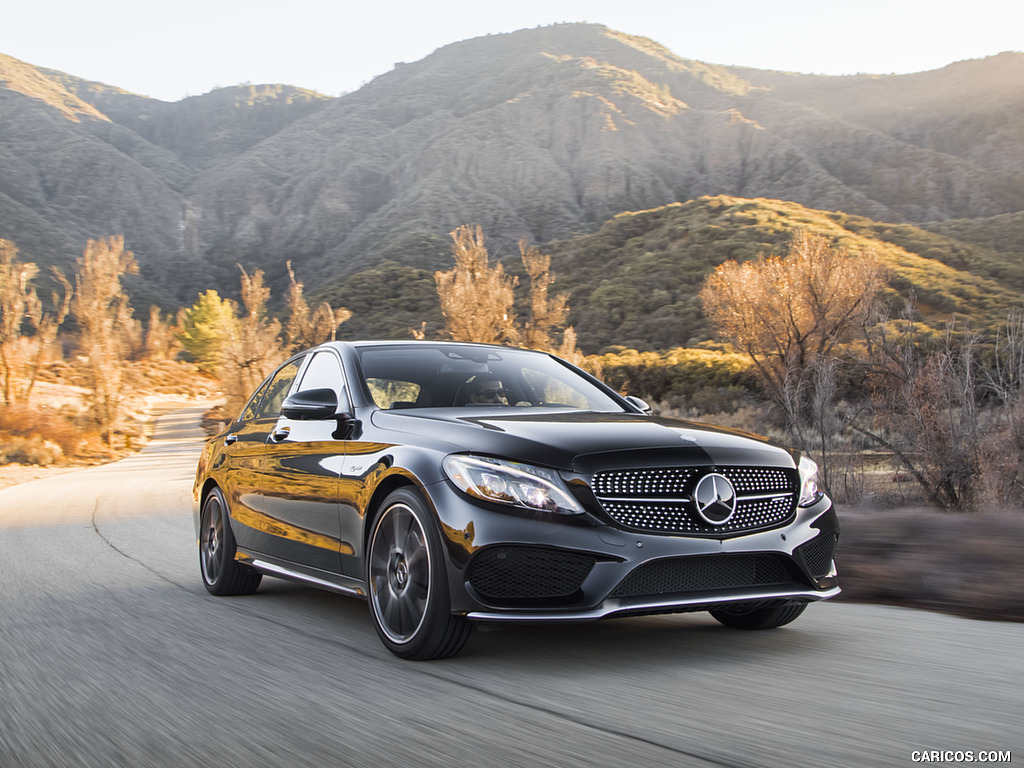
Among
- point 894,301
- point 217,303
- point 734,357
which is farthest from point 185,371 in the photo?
point 894,301

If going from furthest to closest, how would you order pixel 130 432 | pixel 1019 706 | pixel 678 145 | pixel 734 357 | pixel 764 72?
pixel 764 72, pixel 678 145, pixel 734 357, pixel 130 432, pixel 1019 706

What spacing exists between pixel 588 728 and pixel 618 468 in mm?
1146

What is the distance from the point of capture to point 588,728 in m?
3.56

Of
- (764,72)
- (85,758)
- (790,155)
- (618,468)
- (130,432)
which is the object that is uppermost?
(764,72)

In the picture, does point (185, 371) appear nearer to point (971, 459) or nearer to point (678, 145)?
point (971, 459)

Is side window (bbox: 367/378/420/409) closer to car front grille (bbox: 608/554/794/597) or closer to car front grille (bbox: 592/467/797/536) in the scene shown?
car front grille (bbox: 592/467/797/536)

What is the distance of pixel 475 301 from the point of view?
27812 millimetres

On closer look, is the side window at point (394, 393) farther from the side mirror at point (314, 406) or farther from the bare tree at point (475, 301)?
the bare tree at point (475, 301)

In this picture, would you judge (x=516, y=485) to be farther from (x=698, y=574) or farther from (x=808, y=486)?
(x=808, y=486)

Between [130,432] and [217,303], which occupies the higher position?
[217,303]

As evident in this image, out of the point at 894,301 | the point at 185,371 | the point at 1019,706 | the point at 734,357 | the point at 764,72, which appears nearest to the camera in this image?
the point at 1019,706

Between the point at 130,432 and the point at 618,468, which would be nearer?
the point at 618,468

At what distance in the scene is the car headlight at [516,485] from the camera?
4.25 metres

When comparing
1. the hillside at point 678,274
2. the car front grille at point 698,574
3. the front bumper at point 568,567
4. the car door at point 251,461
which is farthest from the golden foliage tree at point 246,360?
the car front grille at point 698,574
